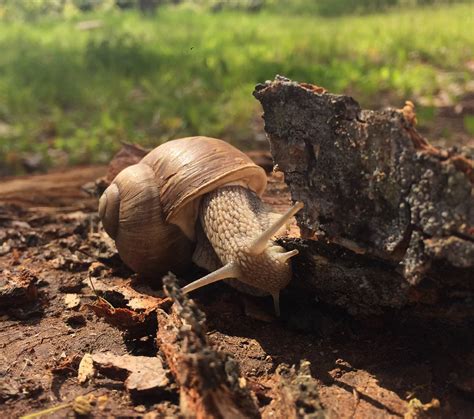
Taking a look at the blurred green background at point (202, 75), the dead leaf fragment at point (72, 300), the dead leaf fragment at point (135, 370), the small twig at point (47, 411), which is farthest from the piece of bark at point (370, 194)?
the blurred green background at point (202, 75)

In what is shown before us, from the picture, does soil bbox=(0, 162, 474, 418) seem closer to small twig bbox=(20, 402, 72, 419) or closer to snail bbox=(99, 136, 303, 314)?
small twig bbox=(20, 402, 72, 419)

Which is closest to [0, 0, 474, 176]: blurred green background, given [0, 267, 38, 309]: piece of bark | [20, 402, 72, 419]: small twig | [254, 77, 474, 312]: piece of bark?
[0, 267, 38, 309]: piece of bark

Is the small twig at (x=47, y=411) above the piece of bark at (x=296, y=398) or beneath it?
beneath

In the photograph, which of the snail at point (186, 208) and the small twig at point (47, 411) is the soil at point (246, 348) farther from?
the snail at point (186, 208)

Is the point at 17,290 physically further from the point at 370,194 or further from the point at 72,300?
the point at 370,194

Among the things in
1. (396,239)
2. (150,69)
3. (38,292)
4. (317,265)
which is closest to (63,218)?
(38,292)

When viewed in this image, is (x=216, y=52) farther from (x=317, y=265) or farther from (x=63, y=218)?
(x=317, y=265)
